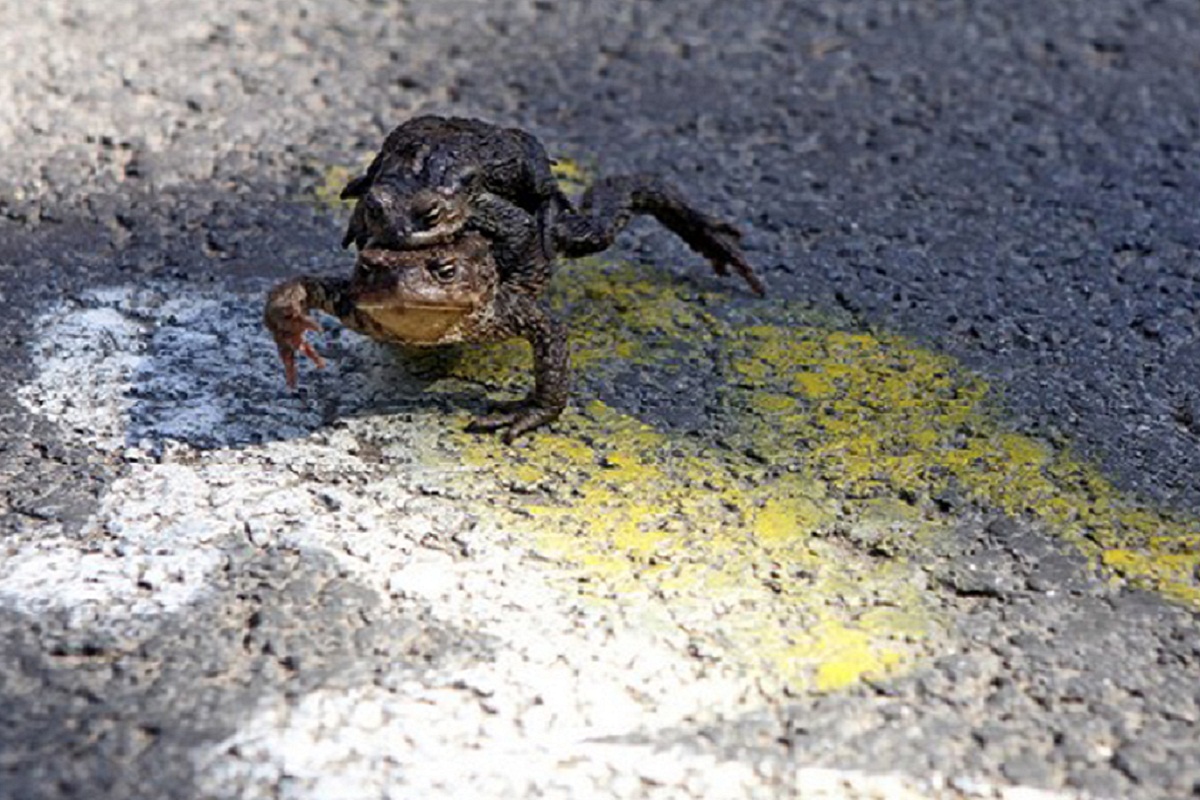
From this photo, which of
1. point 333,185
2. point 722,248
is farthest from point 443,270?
point 333,185

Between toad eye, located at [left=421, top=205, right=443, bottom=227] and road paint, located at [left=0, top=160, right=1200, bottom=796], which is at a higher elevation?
toad eye, located at [left=421, top=205, right=443, bottom=227]

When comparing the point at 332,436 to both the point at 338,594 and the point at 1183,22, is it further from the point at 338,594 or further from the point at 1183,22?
the point at 1183,22

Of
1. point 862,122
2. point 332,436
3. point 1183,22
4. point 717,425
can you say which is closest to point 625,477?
point 717,425

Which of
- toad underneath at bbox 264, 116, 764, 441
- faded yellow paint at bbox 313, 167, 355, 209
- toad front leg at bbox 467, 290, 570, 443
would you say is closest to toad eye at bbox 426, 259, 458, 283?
toad underneath at bbox 264, 116, 764, 441

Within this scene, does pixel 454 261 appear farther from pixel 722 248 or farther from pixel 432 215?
pixel 722 248

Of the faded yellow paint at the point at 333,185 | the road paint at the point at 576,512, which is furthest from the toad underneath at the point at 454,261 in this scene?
the faded yellow paint at the point at 333,185

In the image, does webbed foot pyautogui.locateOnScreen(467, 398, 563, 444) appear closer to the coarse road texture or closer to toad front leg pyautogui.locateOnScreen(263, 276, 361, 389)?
the coarse road texture

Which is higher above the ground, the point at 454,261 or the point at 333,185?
the point at 454,261
